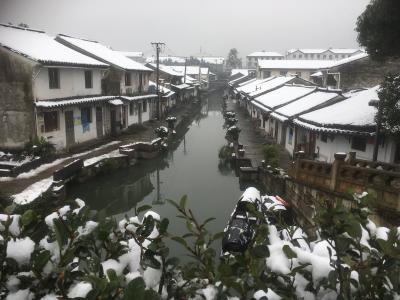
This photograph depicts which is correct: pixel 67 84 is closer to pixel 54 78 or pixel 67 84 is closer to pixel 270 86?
pixel 54 78

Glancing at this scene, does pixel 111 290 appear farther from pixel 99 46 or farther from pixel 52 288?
pixel 99 46

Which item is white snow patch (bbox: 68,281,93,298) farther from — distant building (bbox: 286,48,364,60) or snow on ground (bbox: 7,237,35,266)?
distant building (bbox: 286,48,364,60)

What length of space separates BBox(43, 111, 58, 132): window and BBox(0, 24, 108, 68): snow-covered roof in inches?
125

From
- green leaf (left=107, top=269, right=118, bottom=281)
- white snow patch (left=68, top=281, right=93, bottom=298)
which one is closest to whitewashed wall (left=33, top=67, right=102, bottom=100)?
white snow patch (left=68, top=281, right=93, bottom=298)

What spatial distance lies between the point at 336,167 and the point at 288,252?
34.2 feet

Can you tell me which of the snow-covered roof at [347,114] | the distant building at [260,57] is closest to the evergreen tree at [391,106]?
the snow-covered roof at [347,114]

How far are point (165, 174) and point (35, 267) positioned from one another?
21.5 metres

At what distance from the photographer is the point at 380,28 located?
553 inches

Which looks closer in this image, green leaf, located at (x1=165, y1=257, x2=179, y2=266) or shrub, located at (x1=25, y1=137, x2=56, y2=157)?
green leaf, located at (x1=165, y1=257, x2=179, y2=266)

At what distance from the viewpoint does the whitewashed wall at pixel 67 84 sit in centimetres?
2066

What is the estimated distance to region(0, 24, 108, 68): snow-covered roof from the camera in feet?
65.8

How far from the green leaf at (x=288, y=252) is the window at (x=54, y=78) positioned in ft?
73.8

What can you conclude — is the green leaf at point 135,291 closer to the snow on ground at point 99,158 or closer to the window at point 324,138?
the window at point 324,138

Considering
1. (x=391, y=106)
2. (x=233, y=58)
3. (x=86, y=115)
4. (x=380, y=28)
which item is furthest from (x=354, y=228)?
(x=233, y=58)
